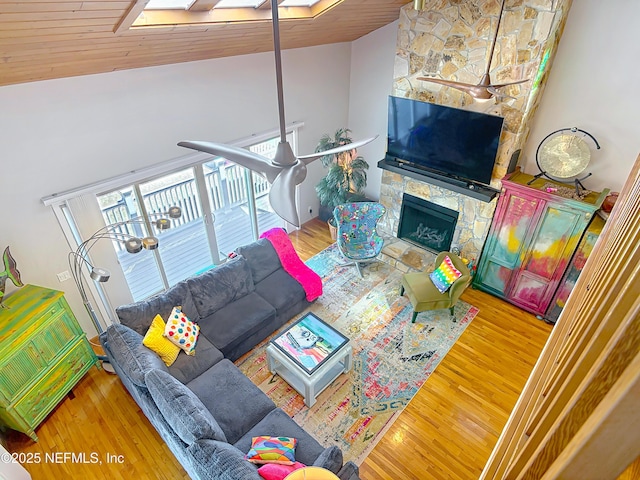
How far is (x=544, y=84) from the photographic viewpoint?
4.63 metres

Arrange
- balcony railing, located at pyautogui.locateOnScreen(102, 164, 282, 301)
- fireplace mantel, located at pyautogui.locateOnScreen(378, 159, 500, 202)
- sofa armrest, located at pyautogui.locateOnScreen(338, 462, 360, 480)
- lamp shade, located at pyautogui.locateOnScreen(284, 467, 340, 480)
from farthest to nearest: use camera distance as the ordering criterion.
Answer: balcony railing, located at pyautogui.locateOnScreen(102, 164, 282, 301) < fireplace mantel, located at pyautogui.locateOnScreen(378, 159, 500, 202) < sofa armrest, located at pyautogui.locateOnScreen(338, 462, 360, 480) < lamp shade, located at pyautogui.locateOnScreen(284, 467, 340, 480)

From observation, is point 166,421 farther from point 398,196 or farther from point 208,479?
point 398,196

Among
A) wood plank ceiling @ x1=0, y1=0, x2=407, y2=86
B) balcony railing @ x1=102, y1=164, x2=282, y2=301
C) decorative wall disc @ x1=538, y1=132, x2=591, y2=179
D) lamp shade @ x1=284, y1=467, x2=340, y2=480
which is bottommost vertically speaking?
balcony railing @ x1=102, y1=164, x2=282, y2=301

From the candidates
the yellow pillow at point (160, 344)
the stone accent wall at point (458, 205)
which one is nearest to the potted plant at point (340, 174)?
the stone accent wall at point (458, 205)

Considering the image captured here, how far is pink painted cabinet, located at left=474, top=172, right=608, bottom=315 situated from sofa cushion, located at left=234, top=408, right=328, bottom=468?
3535mm

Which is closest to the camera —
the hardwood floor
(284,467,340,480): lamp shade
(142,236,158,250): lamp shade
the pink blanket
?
(284,467,340,480): lamp shade

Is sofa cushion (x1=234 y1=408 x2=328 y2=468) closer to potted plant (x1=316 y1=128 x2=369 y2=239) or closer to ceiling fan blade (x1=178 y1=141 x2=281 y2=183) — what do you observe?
ceiling fan blade (x1=178 y1=141 x2=281 y2=183)

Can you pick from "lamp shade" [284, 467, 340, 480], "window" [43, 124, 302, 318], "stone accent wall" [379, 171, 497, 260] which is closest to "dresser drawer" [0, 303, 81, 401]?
"window" [43, 124, 302, 318]

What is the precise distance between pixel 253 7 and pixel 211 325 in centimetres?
346

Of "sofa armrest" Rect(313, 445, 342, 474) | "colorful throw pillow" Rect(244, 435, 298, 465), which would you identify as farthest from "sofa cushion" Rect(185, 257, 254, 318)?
"sofa armrest" Rect(313, 445, 342, 474)

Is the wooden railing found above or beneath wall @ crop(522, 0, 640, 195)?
beneath

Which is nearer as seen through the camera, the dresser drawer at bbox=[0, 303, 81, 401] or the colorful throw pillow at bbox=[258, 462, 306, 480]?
the colorful throw pillow at bbox=[258, 462, 306, 480]

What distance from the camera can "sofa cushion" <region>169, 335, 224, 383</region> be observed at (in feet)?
12.8

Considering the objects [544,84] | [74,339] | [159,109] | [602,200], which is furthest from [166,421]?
[544,84]
